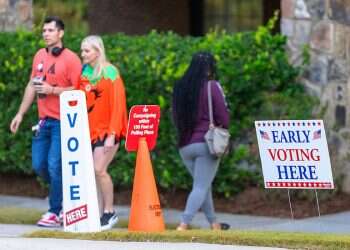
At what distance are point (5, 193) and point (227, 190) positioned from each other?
120 inches

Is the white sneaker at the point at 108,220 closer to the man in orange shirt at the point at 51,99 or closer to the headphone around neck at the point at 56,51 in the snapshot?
the man in orange shirt at the point at 51,99

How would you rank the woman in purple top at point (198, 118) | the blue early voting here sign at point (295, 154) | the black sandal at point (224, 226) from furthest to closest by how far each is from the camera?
1. the black sandal at point (224, 226)
2. the woman in purple top at point (198, 118)
3. the blue early voting here sign at point (295, 154)

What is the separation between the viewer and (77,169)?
11.2m

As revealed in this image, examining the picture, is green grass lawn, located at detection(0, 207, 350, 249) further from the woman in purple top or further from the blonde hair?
the blonde hair

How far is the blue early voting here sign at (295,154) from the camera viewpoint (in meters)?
10.8

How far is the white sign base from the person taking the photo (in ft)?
36.6

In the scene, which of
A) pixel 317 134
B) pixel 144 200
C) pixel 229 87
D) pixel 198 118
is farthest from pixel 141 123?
pixel 229 87

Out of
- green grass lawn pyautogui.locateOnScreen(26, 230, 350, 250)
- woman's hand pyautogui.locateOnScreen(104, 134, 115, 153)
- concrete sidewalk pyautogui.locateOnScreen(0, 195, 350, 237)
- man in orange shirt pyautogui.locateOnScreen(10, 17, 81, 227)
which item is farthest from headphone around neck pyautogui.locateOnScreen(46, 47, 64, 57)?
green grass lawn pyautogui.locateOnScreen(26, 230, 350, 250)

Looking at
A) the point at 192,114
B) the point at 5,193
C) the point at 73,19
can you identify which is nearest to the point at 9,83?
the point at 5,193

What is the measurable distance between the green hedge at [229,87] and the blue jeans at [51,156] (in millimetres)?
1826

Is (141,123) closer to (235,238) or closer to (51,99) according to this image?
(51,99)

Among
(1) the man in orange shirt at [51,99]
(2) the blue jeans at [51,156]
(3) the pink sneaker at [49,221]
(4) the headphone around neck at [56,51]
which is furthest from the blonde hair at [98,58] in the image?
(3) the pink sneaker at [49,221]

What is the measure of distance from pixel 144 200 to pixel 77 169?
26.2 inches

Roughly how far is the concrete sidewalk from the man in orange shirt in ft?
1.39
